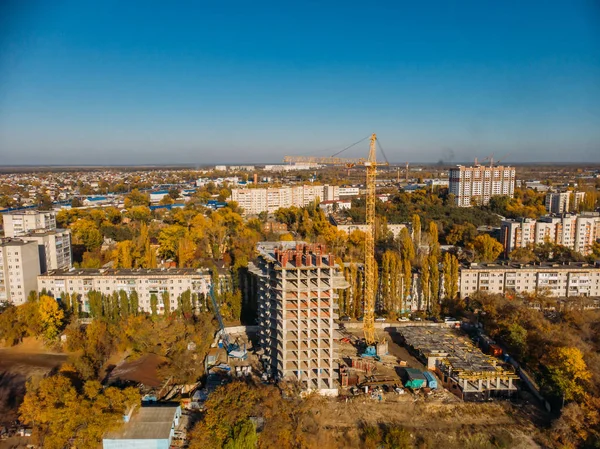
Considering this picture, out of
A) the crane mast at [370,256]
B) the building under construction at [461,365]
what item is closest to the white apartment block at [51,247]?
the crane mast at [370,256]

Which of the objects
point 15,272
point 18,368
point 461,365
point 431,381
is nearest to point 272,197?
point 15,272

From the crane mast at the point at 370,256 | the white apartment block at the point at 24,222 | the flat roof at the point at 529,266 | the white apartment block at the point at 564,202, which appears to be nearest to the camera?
the crane mast at the point at 370,256

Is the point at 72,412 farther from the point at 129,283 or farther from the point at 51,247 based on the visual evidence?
the point at 51,247

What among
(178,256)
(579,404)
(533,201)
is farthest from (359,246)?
(533,201)

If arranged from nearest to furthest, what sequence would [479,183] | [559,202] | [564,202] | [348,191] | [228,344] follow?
[228,344] → [564,202] → [559,202] → [479,183] → [348,191]

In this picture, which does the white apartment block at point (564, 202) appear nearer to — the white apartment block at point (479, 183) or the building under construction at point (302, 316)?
the white apartment block at point (479, 183)

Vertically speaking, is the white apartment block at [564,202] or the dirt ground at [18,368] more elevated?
the white apartment block at [564,202]
